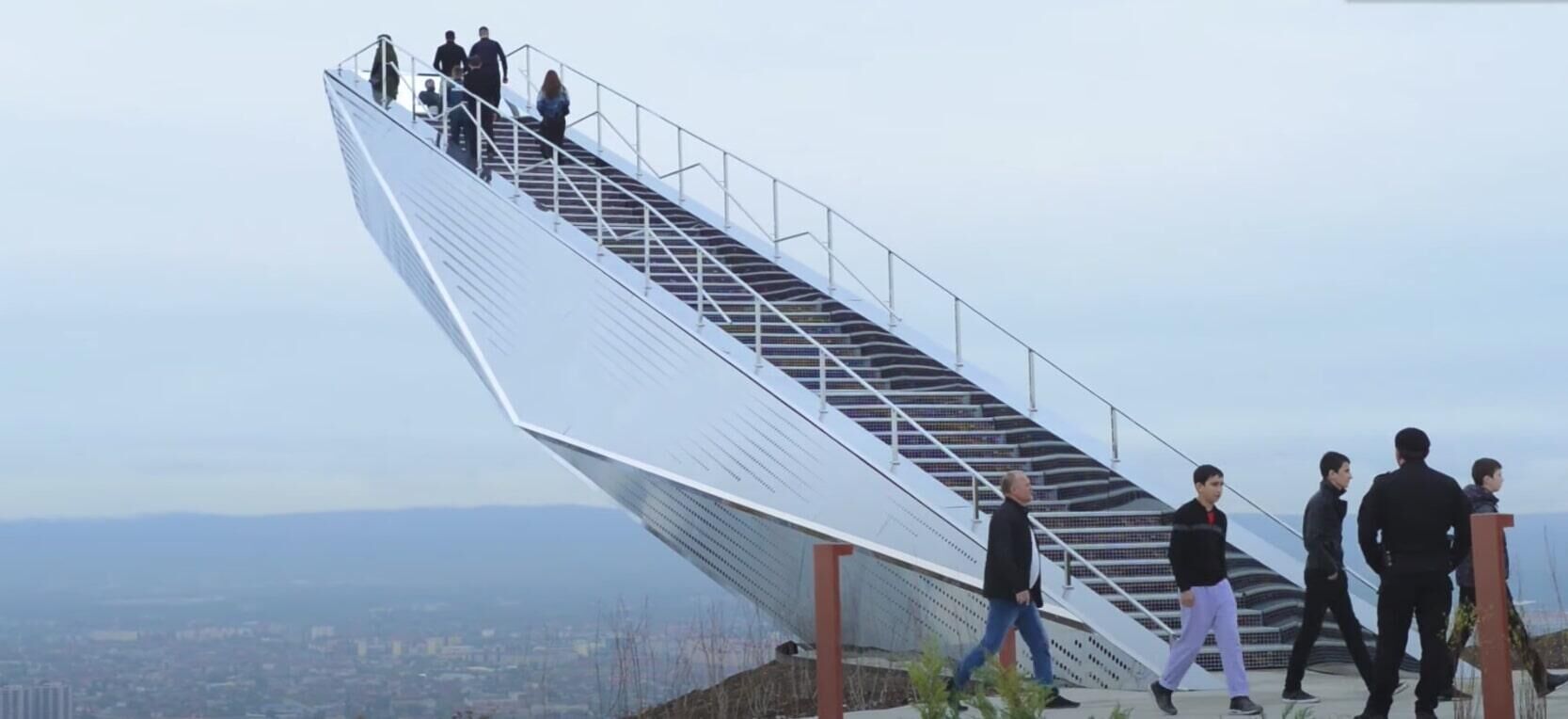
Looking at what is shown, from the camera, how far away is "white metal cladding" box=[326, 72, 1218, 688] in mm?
12617

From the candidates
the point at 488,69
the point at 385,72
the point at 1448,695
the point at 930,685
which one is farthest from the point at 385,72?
the point at 930,685

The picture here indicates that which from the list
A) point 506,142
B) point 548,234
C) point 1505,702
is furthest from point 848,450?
point 506,142

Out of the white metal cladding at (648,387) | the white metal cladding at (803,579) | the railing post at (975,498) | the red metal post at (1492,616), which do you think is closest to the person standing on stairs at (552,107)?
the white metal cladding at (648,387)

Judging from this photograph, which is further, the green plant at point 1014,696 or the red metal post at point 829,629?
the red metal post at point 829,629

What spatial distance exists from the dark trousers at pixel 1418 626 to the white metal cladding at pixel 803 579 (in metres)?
2.81

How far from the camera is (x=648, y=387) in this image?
14555 mm

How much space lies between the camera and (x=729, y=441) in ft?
45.2

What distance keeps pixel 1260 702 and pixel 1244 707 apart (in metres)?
0.88

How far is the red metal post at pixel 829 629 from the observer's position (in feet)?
27.1

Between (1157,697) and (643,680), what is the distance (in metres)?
2.85

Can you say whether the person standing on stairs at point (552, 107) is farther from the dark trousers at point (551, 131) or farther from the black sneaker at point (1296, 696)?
the black sneaker at point (1296, 696)

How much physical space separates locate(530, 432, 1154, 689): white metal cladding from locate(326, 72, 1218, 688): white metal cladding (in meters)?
0.14

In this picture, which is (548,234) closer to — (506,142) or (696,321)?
(696,321)

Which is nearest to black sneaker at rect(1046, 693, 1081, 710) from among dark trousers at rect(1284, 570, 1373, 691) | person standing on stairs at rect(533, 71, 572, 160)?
dark trousers at rect(1284, 570, 1373, 691)
